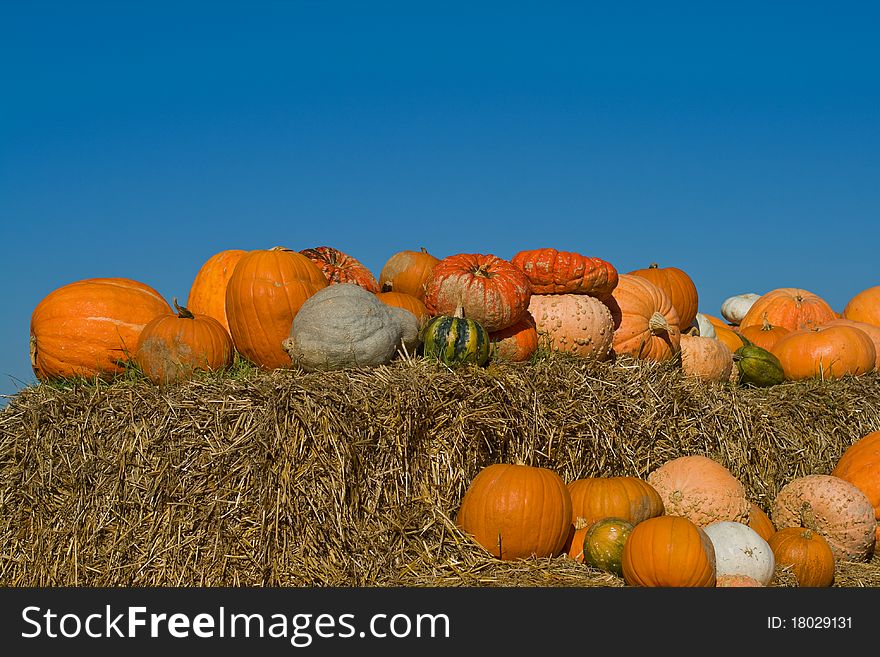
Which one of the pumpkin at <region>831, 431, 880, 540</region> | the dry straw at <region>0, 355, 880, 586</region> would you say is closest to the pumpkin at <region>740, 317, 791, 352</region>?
the pumpkin at <region>831, 431, 880, 540</region>

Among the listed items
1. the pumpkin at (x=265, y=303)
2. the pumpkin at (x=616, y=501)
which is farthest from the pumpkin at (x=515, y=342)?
the pumpkin at (x=265, y=303)

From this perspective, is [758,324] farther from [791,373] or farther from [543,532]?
[543,532]

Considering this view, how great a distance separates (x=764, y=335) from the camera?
9227 millimetres

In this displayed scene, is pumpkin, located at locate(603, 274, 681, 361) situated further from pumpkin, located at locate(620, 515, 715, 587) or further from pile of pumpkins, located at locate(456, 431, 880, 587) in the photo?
pumpkin, located at locate(620, 515, 715, 587)

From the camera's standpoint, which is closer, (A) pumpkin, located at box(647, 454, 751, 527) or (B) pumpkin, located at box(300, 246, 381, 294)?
(A) pumpkin, located at box(647, 454, 751, 527)

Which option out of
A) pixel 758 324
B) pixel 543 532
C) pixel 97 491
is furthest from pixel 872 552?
pixel 97 491

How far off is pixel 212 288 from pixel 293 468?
249 centimetres

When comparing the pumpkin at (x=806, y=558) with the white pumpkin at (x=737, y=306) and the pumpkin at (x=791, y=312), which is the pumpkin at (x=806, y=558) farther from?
the white pumpkin at (x=737, y=306)

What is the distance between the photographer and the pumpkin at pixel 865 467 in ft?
21.1

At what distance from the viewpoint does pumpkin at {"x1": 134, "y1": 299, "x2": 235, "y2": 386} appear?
19.3 feet

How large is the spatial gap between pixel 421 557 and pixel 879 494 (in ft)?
11.4

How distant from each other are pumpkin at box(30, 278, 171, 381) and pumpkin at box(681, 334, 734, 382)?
14.1 ft

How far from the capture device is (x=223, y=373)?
19.3 feet

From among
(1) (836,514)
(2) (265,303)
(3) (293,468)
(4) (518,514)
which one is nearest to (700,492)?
(1) (836,514)
